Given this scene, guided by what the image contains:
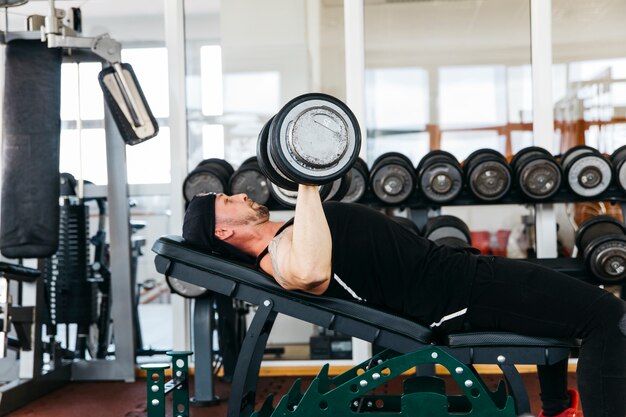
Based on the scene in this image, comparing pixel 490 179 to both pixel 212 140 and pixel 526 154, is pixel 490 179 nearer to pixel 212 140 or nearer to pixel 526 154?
pixel 526 154

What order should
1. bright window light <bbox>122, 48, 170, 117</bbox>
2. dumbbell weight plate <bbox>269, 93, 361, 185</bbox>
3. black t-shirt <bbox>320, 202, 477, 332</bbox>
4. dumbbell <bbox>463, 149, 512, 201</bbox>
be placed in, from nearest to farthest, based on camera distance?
dumbbell weight plate <bbox>269, 93, 361, 185</bbox>
black t-shirt <bbox>320, 202, 477, 332</bbox>
dumbbell <bbox>463, 149, 512, 201</bbox>
bright window light <bbox>122, 48, 170, 117</bbox>

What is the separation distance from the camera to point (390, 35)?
3.74 metres

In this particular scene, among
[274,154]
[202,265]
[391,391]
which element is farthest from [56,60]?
[391,391]

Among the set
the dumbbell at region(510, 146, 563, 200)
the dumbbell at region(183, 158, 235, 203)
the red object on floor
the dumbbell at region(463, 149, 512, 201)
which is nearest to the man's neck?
the red object on floor

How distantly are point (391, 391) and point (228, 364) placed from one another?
2.48ft

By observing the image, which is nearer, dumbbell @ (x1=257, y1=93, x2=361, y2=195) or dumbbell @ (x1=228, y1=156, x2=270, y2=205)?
dumbbell @ (x1=257, y1=93, x2=361, y2=195)

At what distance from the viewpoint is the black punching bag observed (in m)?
2.92

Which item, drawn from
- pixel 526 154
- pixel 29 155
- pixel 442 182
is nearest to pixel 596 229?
pixel 526 154


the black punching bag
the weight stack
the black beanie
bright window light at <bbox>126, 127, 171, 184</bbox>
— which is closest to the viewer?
the black beanie

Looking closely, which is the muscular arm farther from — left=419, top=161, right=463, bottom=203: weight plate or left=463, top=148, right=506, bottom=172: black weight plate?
left=463, top=148, right=506, bottom=172: black weight plate

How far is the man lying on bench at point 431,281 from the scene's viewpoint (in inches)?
68.1

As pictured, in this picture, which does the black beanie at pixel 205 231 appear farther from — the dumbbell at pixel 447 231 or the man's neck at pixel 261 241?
the dumbbell at pixel 447 231

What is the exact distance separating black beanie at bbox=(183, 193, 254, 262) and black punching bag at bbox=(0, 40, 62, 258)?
1.13 m

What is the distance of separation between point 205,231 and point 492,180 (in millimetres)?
1478
